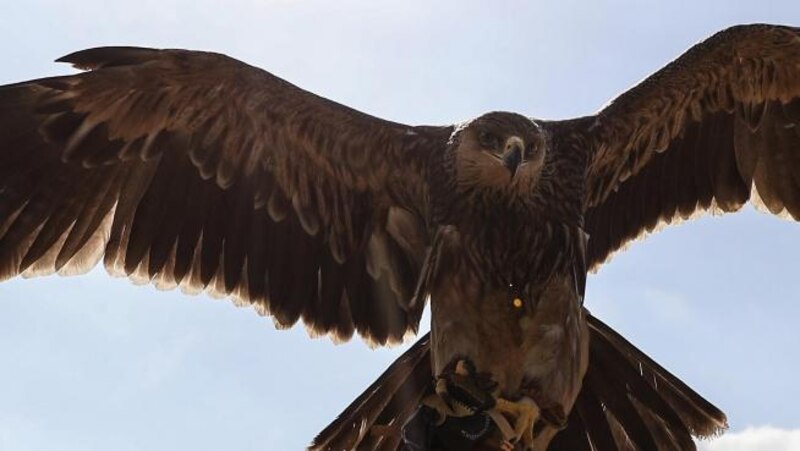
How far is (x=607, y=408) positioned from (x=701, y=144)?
6.09ft

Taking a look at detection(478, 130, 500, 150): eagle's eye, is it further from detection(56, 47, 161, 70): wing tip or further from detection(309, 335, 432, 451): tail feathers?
detection(56, 47, 161, 70): wing tip

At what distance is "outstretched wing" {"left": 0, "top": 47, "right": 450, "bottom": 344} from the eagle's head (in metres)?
0.43

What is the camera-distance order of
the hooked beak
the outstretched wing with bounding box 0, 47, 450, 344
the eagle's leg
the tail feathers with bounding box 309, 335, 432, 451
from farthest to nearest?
the outstretched wing with bounding box 0, 47, 450, 344 < the tail feathers with bounding box 309, 335, 432, 451 < the hooked beak < the eagle's leg

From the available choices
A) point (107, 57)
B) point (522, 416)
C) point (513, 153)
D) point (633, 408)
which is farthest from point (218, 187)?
point (633, 408)

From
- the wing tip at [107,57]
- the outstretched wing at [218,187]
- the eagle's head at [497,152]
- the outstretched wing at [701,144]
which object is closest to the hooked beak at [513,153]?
the eagle's head at [497,152]

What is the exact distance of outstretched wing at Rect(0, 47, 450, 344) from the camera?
25.2 feet

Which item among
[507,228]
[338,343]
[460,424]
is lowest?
[460,424]

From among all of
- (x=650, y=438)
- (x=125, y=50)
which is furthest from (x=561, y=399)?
(x=125, y=50)

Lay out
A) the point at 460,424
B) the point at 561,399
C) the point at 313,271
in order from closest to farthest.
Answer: the point at 460,424, the point at 561,399, the point at 313,271

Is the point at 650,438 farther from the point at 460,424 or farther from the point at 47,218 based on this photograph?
the point at 47,218

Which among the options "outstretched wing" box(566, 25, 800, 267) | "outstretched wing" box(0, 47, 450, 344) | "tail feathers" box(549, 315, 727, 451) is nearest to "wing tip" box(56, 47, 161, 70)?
"outstretched wing" box(0, 47, 450, 344)

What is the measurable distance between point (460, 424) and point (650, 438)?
1.39 meters

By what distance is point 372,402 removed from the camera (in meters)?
7.39

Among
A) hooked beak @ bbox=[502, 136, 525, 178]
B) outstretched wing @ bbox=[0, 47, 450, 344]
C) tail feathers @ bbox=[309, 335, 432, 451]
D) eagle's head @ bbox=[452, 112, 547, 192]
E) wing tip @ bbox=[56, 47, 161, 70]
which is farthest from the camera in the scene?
outstretched wing @ bbox=[0, 47, 450, 344]
